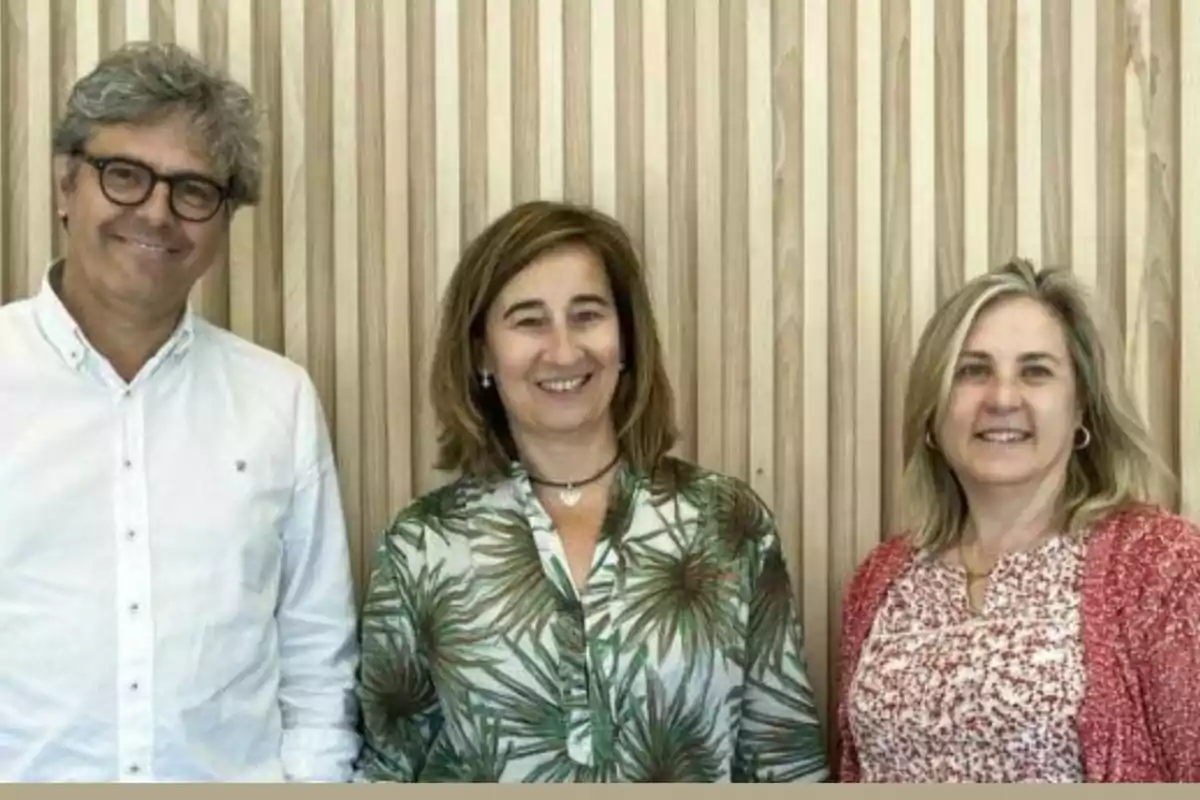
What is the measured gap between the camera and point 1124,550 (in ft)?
7.71

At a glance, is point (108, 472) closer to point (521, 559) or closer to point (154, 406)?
point (154, 406)

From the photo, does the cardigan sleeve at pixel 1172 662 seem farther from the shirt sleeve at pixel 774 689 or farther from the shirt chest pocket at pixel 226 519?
the shirt chest pocket at pixel 226 519

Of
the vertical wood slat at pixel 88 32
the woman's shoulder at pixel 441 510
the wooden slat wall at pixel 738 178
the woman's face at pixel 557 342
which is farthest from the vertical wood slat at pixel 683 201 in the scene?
the vertical wood slat at pixel 88 32

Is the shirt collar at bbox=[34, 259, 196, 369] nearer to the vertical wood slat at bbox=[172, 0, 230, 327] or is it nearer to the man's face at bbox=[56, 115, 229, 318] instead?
the man's face at bbox=[56, 115, 229, 318]

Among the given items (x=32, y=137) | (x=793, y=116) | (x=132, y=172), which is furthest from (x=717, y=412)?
(x=32, y=137)

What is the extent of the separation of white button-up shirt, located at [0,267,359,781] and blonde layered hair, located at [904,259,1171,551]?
1.00m

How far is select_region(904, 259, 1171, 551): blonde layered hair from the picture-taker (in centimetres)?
246

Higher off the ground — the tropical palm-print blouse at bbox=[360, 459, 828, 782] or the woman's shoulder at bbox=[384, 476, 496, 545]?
the woman's shoulder at bbox=[384, 476, 496, 545]

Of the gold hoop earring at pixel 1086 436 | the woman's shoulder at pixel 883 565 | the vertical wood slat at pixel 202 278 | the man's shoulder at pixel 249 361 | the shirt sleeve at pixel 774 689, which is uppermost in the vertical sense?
the vertical wood slat at pixel 202 278

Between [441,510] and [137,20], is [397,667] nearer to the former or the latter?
[441,510]

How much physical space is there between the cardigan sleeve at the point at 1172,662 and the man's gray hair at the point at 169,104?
1.52m

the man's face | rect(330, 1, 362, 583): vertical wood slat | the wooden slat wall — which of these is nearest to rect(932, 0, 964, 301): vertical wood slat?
the wooden slat wall

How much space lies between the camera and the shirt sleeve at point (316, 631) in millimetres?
2566

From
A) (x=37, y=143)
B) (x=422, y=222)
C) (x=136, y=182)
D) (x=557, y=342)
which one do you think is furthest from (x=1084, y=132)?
(x=37, y=143)
